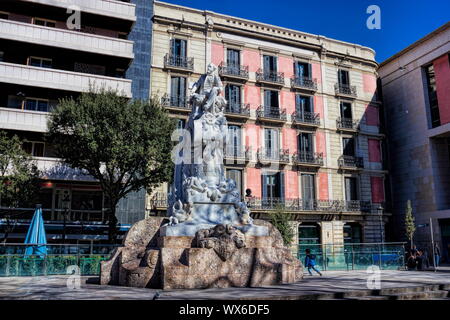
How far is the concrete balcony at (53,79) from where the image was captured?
985 inches

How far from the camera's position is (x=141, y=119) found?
22281 millimetres

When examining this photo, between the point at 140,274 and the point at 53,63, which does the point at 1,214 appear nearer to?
the point at 53,63

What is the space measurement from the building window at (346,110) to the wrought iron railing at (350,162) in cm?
373

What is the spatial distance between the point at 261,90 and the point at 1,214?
68.5ft

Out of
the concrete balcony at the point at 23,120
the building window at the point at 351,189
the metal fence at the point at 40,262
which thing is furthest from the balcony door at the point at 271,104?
the metal fence at the point at 40,262

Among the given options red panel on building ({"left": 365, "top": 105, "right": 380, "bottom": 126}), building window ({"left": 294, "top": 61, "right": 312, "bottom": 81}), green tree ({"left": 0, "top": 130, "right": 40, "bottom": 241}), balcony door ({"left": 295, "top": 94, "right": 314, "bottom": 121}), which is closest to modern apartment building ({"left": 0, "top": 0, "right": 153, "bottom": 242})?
green tree ({"left": 0, "top": 130, "right": 40, "bottom": 241})

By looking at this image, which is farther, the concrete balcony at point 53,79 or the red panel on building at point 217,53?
the red panel on building at point 217,53

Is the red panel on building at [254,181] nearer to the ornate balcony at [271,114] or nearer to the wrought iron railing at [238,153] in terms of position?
the wrought iron railing at [238,153]

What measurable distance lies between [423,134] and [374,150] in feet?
14.0

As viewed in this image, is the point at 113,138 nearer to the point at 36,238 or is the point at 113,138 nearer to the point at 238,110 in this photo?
the point at 36,238

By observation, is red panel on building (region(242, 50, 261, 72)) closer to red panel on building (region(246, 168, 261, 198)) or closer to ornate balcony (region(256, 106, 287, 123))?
ornate balcony (region(256, 106, 287, 123))

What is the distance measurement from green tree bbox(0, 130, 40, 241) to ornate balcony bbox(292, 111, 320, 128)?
67.6 feet
